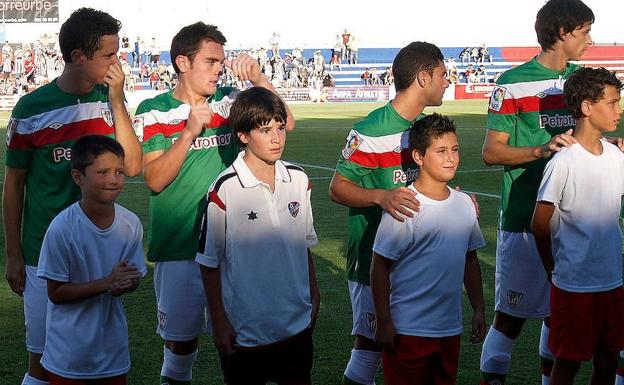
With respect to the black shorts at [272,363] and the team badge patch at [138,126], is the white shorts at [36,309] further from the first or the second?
the black shorts at [272,363]

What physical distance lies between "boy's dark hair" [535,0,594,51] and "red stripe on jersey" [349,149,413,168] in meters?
1.13

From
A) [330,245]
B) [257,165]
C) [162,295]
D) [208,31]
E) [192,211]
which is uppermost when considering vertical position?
[208,31]

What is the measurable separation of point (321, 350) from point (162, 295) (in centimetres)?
183

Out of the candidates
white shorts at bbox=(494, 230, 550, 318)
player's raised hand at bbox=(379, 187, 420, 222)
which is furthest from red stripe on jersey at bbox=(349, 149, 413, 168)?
white shorts at bbox=(494, 230, 550, 318)

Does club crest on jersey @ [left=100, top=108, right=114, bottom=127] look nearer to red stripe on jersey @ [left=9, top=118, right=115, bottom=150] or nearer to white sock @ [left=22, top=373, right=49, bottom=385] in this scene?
red stripe on jersey @ [left=9, top=118, right=115, bottom=150]

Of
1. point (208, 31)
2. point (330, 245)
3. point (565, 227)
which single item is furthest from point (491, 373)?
point (330, 245)

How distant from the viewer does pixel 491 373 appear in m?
5.62

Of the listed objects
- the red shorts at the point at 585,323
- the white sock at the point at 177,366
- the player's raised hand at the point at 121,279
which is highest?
the player's raised hand at the point at 121,279

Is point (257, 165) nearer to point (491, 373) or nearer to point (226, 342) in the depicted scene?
point (226, 342)

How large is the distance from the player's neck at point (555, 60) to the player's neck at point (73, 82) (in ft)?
7.82

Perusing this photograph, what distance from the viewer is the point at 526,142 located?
555 cm

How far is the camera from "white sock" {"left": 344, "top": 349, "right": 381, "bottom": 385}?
17.2ft

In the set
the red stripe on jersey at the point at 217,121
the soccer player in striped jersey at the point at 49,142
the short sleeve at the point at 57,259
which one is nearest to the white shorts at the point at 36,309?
the soccer player in striped jersey at the point at 49,142

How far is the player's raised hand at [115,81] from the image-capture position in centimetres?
488
